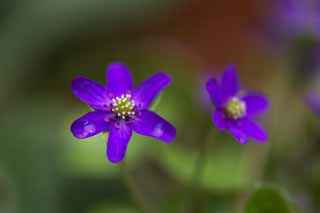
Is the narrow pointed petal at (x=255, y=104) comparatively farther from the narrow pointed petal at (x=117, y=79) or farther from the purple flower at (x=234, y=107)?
the narrow pointed petal at (x=117, y=79)

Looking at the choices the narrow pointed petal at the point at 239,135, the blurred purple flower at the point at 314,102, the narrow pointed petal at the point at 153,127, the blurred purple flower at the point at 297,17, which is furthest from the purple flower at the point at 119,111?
the blurred purple flower at the point at 297,17

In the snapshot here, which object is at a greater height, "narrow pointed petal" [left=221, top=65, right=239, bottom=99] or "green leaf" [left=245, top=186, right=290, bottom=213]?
"narrow pointed petal" [left=221, top=65, right=239, bottom=99]

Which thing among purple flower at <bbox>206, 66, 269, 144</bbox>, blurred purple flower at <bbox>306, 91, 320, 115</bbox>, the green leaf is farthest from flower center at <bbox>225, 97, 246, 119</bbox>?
blurred purple flower at <bbox>306, 91, 320, 115</bbox>

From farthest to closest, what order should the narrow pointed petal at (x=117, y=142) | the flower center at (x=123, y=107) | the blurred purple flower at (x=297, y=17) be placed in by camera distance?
the blurred purple flower at (x=297, y=17) → the flower center at (x=123, y=107) → the narrow pointed petal at (x=117, y=142)

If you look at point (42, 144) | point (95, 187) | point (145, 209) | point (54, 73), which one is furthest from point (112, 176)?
point (54, 73)

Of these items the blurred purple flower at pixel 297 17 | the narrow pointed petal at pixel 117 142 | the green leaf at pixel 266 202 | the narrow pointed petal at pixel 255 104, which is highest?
the blurred purple flower at pixel 297 17

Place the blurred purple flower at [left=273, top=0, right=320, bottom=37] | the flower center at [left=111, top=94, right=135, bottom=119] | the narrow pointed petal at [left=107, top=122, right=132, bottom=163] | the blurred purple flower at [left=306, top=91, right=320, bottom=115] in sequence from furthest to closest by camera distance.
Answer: the blurred purple flower at [left=273, top=0, right=320, bottom=37] < the blurred purple flower at [left=306, top=91, right=320, bottom=115] < the flower center at [left=111, top=94, right=135, bottom=119] < the narrow pointed petal at [left=107, top=122, right=132, bottom=163]

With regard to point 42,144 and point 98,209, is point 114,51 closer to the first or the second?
point 42,144

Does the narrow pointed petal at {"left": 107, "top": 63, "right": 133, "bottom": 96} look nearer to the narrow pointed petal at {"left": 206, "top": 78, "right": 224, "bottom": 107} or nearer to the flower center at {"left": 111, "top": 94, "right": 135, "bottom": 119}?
the flower center at {"left": 111, "top": 94, "right": 135, "bottom": 119}
